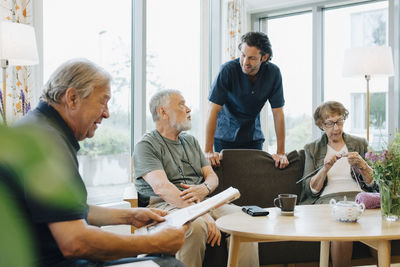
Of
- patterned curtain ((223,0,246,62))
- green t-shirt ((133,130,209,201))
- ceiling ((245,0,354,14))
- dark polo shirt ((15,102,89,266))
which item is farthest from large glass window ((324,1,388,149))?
dark polo shirt ((15,102,89,266))

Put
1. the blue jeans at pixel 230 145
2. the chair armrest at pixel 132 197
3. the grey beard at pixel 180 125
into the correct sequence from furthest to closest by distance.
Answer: the blue jeans at pixel 230 145
the grey beard at pixel 180 125
the chair armrest at pixel 132 197

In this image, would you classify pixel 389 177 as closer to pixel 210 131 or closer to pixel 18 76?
pixel 210 131

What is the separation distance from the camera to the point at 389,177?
1.76 meters

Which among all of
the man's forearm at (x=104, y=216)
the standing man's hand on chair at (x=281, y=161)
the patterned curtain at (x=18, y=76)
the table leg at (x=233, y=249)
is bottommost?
the table leg at (x=233, y=249)

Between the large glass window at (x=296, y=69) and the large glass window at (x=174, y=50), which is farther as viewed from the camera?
the large glass window at (x=296, y=69)

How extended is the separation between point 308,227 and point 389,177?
46 centimetres

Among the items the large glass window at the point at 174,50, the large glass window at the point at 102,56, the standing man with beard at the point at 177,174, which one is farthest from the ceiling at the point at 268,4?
the standing man with beard at the point at 177,174

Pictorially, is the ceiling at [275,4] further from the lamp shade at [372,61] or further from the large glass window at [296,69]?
the lamp shade at [372,61]

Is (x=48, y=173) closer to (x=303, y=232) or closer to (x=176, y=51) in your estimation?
(x=303, y=232)

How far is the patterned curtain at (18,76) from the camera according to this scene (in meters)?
2.41

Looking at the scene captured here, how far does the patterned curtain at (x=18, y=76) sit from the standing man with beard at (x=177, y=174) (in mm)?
808

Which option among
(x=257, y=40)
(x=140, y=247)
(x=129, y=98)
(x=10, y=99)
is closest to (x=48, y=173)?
(x=140, y=247)

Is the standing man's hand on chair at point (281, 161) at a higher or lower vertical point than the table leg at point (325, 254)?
higher

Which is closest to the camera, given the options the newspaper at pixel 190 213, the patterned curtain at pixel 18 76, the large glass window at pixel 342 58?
the newspaper at pixel 190 213
